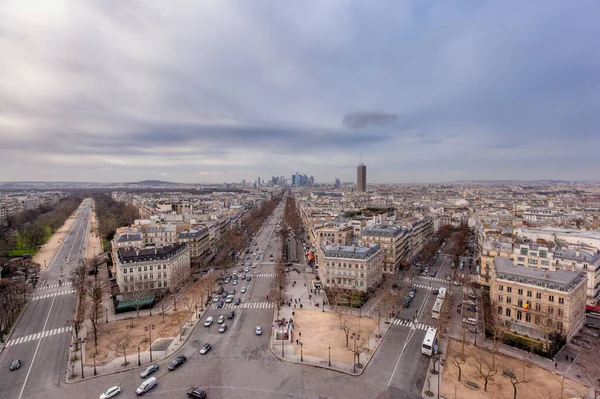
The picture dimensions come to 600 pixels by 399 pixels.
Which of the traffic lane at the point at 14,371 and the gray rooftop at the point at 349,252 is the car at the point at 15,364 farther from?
the gray rooftop at the point at 349,252

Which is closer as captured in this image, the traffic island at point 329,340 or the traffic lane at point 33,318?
the traffic island at point 329,340

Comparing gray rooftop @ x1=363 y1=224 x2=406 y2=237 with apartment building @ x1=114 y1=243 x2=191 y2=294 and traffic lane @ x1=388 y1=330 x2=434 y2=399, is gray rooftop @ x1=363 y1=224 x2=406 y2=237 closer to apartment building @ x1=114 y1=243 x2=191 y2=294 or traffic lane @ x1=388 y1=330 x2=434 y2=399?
traffic lane @ x1=388 y1=330 x2=434 y2=399

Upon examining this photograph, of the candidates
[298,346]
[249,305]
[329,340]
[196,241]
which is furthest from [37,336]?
[196,241]

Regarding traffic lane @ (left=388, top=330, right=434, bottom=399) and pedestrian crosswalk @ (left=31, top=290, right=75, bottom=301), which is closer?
traffic lane @ (left=388, top=330, right=434, bottom=399)

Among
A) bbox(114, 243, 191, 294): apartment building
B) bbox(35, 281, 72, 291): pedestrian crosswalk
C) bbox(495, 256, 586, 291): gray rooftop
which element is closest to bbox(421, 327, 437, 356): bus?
bbox(495, 256, 586, 291): gray rooftop

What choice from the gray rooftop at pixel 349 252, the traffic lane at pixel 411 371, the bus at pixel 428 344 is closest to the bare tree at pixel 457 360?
the bus at pixel 428 344

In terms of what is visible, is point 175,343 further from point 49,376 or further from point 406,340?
point 406,340
